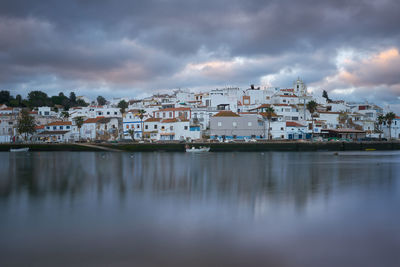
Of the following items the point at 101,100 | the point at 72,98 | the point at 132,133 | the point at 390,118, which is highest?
the point at 72,98

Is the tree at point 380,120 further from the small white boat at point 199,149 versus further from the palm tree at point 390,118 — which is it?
the small white boat at point 199,149

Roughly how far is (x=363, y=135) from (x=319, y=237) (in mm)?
74168

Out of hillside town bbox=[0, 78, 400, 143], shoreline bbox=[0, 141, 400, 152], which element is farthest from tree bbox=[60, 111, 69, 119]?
shoreline bbox=[0, 141, 400, 152]

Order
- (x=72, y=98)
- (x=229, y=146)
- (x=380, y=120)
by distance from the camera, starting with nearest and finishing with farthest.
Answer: (x=229, y=146)
(x=380, y=120)
(x=72, y=98)

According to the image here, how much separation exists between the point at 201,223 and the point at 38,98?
419ft

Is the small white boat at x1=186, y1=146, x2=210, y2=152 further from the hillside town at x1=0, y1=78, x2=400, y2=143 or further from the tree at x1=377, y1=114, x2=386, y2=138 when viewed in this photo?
the tree at x1=377, y1=114, x2=386, y2=138

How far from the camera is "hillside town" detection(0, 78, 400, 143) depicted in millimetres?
67062

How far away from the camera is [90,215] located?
49.0 ft

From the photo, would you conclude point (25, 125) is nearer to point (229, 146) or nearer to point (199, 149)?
point (199, 149)

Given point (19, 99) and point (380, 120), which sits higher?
point (19, 99)

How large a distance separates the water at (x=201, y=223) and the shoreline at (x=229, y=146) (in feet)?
116

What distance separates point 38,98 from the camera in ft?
413

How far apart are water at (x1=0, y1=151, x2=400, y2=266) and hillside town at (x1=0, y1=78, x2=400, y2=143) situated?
42.6 metres

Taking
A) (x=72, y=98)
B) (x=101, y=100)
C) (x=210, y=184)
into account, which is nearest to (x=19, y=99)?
(x=72, y=98)
